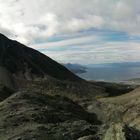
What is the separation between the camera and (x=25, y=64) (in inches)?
5187

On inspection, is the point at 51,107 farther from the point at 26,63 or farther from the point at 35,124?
the point at 26,63

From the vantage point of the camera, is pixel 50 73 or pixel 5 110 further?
pixel 50 73

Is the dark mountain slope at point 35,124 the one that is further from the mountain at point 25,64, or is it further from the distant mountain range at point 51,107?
the mountain at point 25,64

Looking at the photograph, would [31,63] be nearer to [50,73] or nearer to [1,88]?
[50,73]

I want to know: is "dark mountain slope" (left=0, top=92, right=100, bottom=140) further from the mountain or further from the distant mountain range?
the mountain

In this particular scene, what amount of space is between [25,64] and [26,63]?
3.12 ft

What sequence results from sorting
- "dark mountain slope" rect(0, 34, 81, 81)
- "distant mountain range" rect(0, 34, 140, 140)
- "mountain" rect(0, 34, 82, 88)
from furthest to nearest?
"dark mountain slope" rect(0, 34, 81, 81) → "mountain" rect(0, 34, 82, 88) → "distant mountain range" rect(0, 34, 140, 140)

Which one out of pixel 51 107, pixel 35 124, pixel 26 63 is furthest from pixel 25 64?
pixel 35 124

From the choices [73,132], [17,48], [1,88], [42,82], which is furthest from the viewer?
[17,48]

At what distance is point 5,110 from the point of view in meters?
33.8

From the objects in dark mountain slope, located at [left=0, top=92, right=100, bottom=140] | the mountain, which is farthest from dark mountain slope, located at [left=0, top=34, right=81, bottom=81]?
dark mountain slope, located at [left=0, top=92, right=100, bottom=140]

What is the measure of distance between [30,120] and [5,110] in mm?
4856

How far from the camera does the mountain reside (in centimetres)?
12619

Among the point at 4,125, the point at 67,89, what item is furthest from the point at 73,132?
the point at 67,89
